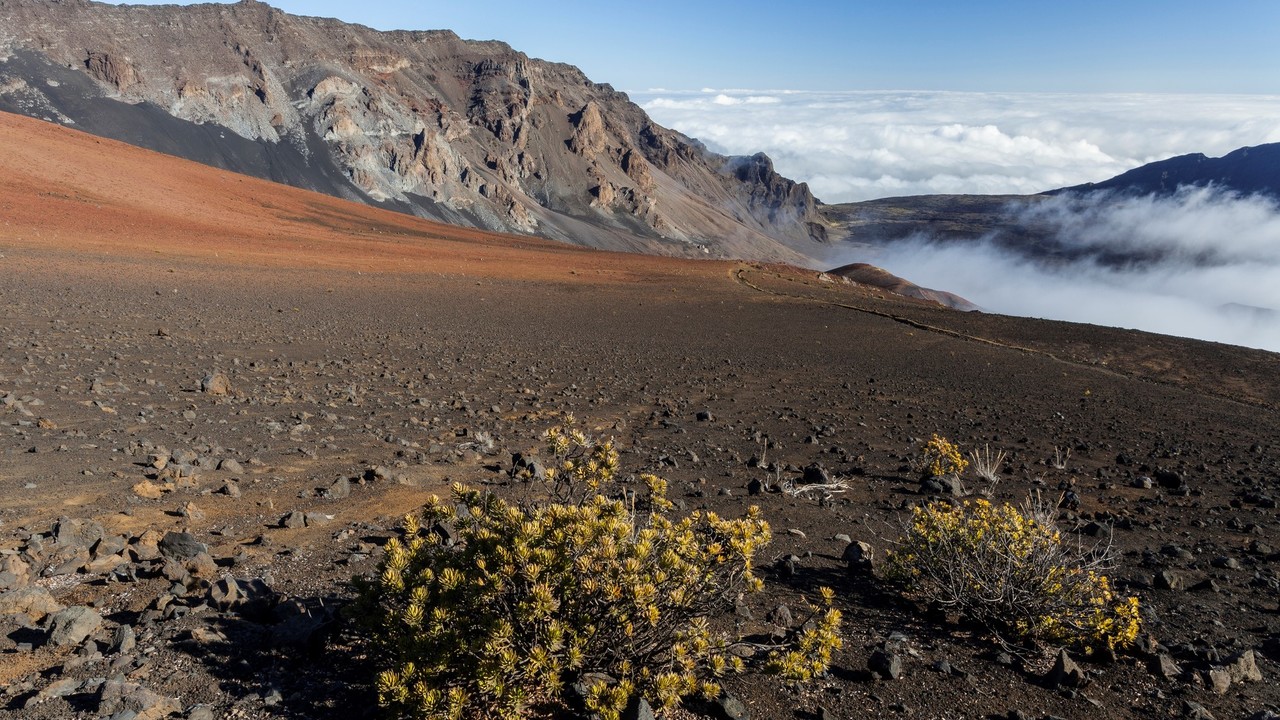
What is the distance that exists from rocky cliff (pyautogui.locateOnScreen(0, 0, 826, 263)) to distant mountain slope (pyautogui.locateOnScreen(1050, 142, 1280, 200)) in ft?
410

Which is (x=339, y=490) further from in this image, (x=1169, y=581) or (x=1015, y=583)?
(x=1169, y=581)

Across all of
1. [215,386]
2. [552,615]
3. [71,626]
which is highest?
[552,615]

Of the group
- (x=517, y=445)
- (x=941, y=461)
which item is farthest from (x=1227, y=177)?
(x=517, y=445)

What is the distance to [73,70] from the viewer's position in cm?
7438

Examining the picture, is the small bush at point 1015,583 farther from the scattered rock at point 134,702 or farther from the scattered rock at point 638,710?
the scattered rock at point 134,702

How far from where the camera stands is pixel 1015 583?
416 centimetres

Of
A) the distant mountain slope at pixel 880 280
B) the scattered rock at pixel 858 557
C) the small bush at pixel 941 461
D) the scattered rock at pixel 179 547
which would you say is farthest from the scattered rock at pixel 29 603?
the distant mountain slope at pixel 880 280

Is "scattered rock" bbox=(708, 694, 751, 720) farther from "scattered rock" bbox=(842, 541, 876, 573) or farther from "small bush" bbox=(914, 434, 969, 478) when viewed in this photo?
"small bush" bbox=(914, 434, 969, 478)

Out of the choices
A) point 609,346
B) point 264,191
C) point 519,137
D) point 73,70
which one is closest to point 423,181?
point 519,137

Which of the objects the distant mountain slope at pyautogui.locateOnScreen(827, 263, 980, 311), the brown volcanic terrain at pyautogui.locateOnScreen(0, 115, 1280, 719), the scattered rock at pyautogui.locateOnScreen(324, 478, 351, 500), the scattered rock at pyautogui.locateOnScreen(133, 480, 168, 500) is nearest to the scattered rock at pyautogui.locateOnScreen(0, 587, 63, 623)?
the brown volcanic terrain at pyautogui.locateOnScreen(0, 115, 1280, 719)

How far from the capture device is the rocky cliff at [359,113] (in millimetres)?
75000

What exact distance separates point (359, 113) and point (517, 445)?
312 ft

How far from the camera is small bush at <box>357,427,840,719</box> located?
277 cm

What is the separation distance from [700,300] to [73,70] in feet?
274
